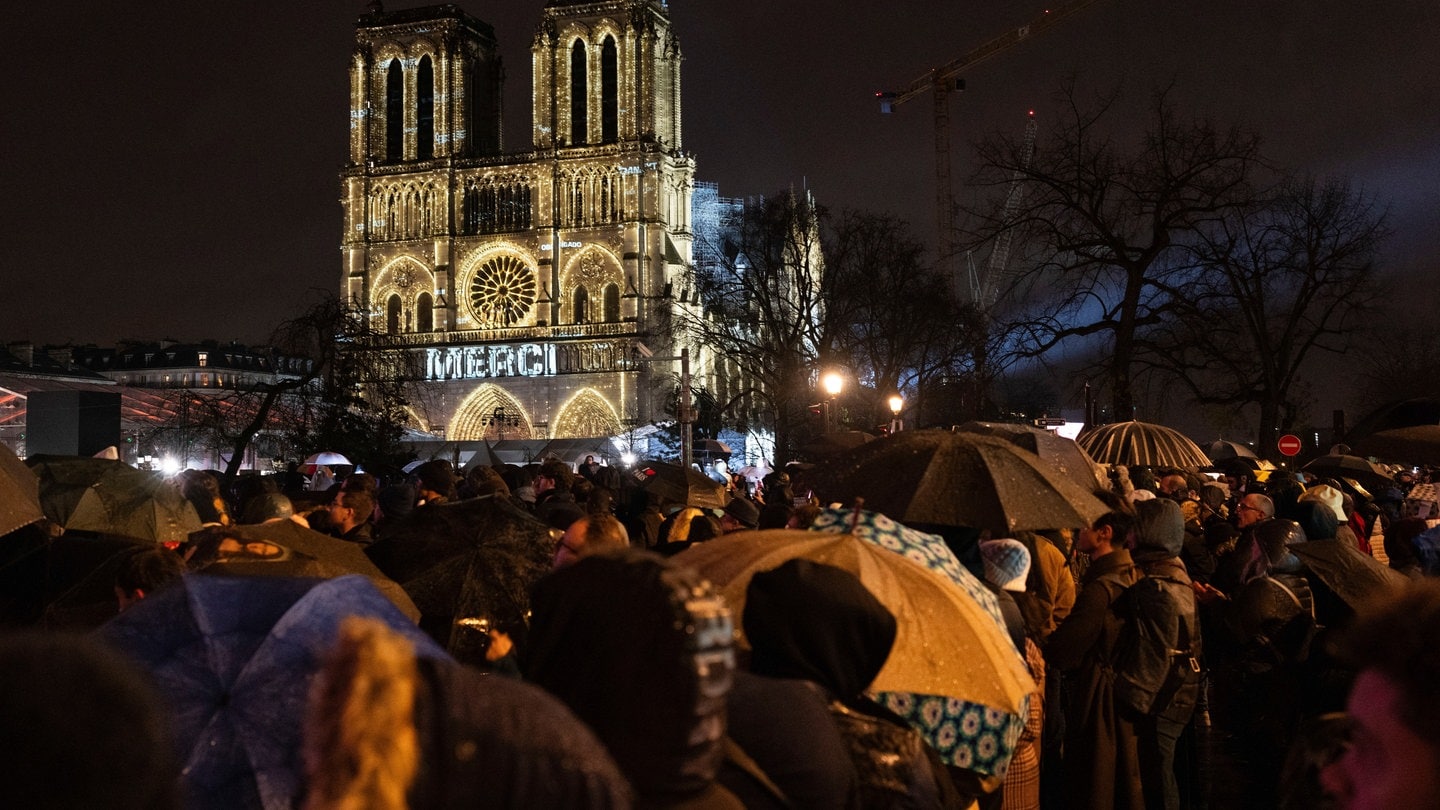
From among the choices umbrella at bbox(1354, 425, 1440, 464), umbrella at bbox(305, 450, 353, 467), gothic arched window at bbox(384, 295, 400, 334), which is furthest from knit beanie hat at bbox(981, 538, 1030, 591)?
gothic arched window at bbox(384, 295, 400, 334)

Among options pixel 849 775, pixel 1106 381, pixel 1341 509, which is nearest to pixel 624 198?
pixel 1106 381

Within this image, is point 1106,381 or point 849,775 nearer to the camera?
point 849,775

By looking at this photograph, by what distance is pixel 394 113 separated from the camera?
65.6 meters

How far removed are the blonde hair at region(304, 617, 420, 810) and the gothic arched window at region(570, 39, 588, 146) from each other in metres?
62.3

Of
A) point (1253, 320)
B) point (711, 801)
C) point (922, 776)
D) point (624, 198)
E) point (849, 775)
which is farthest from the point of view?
point (624, 198)

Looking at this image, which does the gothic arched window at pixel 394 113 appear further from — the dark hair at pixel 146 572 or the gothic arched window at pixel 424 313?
the dark hair at pixel 146 572

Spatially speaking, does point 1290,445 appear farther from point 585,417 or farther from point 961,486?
point 585,417

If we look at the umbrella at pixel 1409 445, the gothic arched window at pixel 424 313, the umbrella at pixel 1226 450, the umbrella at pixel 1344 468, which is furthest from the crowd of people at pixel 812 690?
the gothic arched window at pixel 424 313

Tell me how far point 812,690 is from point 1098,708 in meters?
4.11

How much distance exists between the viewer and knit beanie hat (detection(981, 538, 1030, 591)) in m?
5.55

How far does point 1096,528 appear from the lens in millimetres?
6434

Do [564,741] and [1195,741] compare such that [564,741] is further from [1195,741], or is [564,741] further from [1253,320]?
[1253,320]

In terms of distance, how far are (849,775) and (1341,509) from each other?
30.2ft

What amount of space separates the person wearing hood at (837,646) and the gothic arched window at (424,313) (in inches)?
2515
